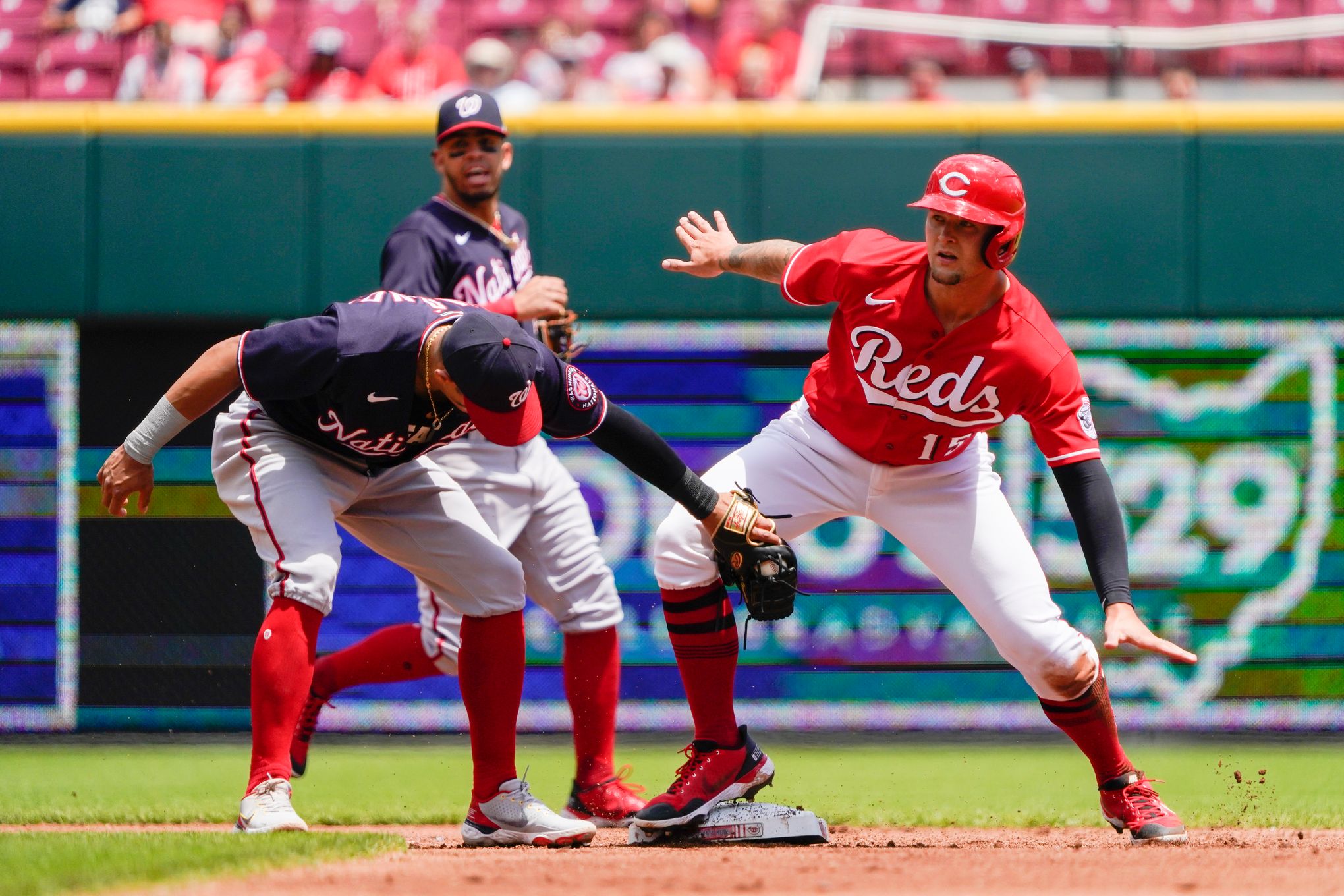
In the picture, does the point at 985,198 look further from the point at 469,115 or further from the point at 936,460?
the point at 469,115

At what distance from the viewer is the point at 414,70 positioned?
7676mm

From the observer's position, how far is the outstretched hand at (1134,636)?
10.6ft

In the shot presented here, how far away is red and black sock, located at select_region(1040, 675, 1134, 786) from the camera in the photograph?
3633 mm

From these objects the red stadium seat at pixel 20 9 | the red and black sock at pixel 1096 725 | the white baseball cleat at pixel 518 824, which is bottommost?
the white baseball cleat at pixel 518 824

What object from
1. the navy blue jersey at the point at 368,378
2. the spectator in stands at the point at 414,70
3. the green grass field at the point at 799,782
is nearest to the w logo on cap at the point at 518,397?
the navy blue jersey at the point at 368,378

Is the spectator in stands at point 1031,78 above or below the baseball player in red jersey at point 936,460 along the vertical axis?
above

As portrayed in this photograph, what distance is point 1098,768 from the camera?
12.1ft

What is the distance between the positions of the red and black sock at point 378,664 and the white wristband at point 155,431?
1.20 m

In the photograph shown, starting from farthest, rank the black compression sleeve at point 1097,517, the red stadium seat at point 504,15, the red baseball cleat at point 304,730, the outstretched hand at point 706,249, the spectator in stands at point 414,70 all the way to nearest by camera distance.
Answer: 1. the red stadium seat at point 504,15
2. the spectator in stands at point 414,70
3. the red baseball cleat at point 304,730
4. the outstretched hand at point 706,249
5. the black compression sleeve at point 1097,517

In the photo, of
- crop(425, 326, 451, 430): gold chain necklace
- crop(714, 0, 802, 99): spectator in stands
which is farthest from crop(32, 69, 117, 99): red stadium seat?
crop(425, 326, 451, 430): gold chain necklace

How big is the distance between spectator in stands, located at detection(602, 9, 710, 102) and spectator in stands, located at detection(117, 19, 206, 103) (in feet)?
7.12

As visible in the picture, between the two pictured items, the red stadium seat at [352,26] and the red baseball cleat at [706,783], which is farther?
the red stadium seat at [352,26]

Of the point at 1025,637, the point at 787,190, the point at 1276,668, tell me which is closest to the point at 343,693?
the point at 787,190

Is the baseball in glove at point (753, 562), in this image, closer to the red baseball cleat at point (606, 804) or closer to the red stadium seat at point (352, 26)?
the red baseball cleat at point (606, 804)
